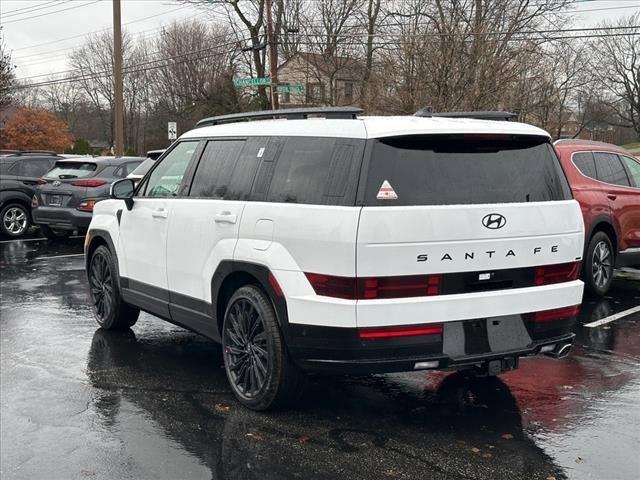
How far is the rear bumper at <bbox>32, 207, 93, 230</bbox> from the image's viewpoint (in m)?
13.5

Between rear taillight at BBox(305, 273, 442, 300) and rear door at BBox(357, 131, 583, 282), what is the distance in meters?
0.04

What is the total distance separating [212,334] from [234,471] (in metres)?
1.50

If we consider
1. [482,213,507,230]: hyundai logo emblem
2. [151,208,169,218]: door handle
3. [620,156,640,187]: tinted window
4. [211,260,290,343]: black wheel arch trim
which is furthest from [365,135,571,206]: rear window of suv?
[620,156,640,187]: tinted window

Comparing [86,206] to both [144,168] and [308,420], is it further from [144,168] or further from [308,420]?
[308,420]

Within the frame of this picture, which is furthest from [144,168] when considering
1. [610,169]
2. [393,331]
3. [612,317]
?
[393,331]

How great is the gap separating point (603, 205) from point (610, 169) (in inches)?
24.3

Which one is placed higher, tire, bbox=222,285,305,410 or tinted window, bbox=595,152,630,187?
tinted window, bbox=595,152,630,187

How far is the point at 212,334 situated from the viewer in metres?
5.23

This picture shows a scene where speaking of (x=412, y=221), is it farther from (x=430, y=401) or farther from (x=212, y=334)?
(x=212, y=334)

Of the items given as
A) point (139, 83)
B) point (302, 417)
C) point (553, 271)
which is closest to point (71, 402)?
point (302, 417)

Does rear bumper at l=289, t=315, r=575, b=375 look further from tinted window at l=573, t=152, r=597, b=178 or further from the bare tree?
the bare tree

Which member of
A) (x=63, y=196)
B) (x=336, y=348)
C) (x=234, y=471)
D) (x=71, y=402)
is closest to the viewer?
(x=234, y=471)

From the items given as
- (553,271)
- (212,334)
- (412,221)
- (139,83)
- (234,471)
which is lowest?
(234,471)

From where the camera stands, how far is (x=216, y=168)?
5402 mm
